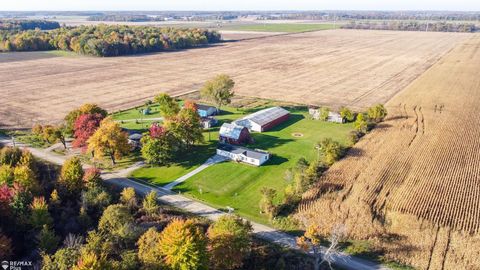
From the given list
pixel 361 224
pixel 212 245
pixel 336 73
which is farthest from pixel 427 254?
pixel 336 73

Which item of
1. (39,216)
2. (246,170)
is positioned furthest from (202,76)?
(39,216)

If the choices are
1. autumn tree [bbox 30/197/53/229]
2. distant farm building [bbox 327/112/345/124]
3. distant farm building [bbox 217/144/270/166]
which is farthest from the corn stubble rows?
autumn tree [bbox 30/197/53/229]

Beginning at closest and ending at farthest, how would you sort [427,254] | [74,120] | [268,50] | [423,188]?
[427,254]
[423,188]
[74,120]
[268,50]

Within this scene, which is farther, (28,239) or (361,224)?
(361,224)

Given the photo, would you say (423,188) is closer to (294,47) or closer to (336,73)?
(336,73)

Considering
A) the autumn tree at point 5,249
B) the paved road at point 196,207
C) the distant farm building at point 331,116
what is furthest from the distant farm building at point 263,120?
the autumn tree at point 5,249

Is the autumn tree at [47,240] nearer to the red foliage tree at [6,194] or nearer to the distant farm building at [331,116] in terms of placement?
the red foliage tree at [6,194]

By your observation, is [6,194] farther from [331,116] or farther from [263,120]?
[331,116]
